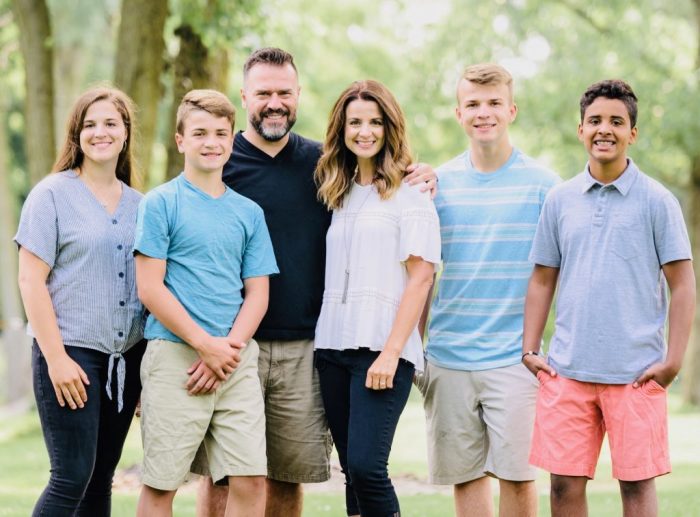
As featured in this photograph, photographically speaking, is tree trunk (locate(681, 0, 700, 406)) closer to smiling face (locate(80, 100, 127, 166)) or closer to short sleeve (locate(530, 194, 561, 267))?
short sleeve (locate(530, 194, 561, 267))

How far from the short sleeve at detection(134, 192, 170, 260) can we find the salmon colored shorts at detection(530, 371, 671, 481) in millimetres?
1726

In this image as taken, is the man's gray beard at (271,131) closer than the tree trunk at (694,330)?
Yes

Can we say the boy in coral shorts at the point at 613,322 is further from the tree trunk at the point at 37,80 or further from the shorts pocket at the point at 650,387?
the tree trunk at the point at 37,80

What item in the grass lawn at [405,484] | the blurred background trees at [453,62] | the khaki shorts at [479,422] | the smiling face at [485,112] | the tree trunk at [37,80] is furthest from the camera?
the blurred background trees at [453,62]

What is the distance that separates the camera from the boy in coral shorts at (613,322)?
14.6ft

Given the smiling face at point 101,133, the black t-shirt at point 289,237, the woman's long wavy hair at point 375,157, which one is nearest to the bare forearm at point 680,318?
the woman's long wavy hair at point 375,157

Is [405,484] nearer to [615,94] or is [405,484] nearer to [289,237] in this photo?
[289,237]

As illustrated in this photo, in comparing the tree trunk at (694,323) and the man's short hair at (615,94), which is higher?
the man's short hair at (615,94)

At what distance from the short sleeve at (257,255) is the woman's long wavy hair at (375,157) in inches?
13.6

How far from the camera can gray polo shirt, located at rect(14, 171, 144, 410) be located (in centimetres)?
460

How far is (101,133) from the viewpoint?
187 inches

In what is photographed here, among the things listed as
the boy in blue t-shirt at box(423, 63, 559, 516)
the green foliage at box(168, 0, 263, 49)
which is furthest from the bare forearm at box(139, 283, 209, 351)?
the green foliage at box(168, 0, 263, 49)

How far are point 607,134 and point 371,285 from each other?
1.21 m

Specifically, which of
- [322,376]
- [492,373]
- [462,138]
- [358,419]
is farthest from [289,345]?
[462,138]
